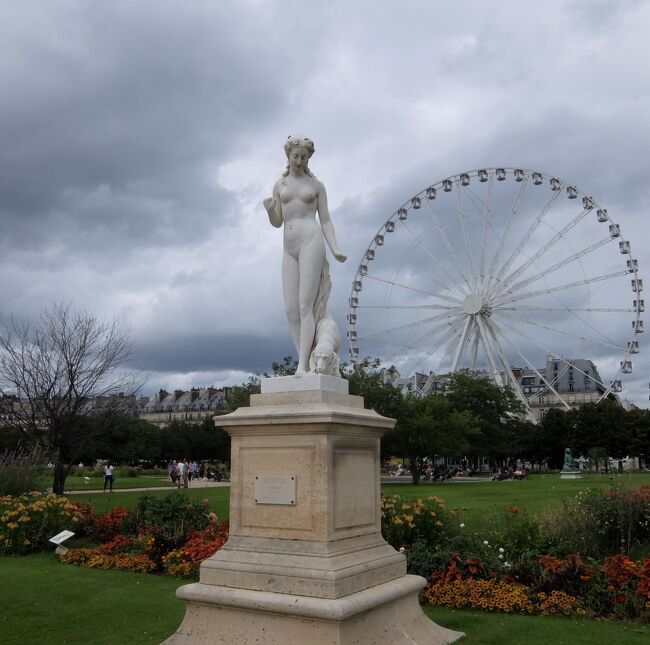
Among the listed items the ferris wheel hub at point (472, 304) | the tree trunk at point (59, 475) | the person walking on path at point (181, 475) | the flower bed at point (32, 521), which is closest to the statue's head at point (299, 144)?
the flower bed at point (32, 521)

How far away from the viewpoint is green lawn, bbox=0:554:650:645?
722cm

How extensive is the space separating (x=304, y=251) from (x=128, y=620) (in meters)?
4.81

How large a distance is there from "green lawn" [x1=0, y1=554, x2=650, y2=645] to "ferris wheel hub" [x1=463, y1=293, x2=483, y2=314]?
33313 millimetres

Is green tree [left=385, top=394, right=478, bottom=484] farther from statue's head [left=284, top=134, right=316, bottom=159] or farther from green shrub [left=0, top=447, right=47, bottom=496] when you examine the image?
statue's head [left=284, top=134, right=316, bottom=159]

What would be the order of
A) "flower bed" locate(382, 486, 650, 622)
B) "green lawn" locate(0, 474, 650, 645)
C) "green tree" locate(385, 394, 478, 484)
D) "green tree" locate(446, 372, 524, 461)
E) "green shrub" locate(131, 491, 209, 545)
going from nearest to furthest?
"green lawn" locate(0, 474, 650, 645)
"flower bed" locate(382, 486, 650, 622)
"green shrub" locate(131, 491, 209, 545)
"green tree" locate(385, 394, 478, 484)
"green tree" locate(446, 372, 524, 461)

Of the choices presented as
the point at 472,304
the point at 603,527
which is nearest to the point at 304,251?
the point at 603,527

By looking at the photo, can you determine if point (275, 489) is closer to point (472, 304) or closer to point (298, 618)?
point (298, 618)

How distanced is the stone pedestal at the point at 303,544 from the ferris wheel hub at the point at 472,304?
3573 centimetres

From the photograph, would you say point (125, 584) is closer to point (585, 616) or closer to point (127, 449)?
point (585, 616)

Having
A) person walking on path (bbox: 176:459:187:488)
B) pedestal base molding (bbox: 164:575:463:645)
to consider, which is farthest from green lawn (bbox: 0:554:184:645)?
person walking on path (bbox: 176:459:187:488)

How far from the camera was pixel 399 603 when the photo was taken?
6.45 m

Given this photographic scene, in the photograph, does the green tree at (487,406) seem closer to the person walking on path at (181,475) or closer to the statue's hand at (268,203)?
the person walking on path at (181,475)

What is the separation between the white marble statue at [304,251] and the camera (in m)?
7.14

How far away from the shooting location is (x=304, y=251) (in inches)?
284
